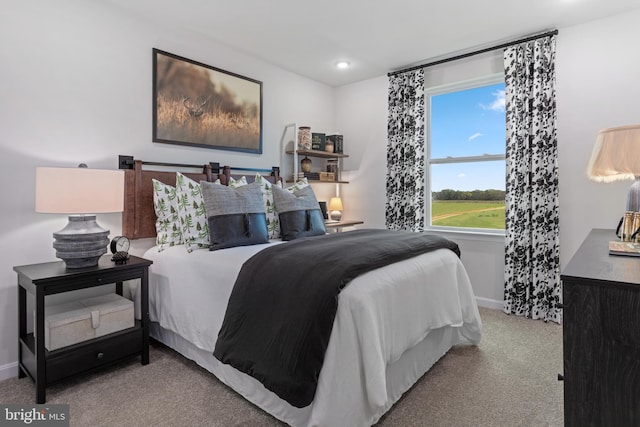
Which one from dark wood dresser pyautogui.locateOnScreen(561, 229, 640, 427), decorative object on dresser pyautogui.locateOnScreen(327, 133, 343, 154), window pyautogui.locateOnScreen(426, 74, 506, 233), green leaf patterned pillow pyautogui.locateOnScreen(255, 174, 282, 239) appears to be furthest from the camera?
decorative object on dresser pyautogui.locateOnScreen(327, 133, 343, 154)

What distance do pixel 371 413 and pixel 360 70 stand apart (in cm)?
359

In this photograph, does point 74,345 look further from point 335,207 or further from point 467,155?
point 467,155

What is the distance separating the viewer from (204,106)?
3236mm

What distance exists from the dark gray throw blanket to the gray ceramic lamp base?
39.5 inches

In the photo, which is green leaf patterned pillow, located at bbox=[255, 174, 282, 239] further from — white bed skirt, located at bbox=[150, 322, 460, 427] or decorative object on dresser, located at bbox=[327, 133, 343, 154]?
decorative object on dresser, located at bbox=[327, 133, 343, 154]

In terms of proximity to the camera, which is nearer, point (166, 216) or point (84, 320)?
point (84, 320)

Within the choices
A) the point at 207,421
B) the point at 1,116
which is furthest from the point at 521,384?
the point at 1,116

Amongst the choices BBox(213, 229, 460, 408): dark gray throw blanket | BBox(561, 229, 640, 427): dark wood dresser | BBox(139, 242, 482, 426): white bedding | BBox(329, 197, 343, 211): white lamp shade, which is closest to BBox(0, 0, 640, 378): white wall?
BBox(139, 242, 482, 426): white bedding

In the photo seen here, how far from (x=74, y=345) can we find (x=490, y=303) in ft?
11.4

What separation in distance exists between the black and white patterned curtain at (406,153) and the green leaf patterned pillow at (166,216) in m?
2.34

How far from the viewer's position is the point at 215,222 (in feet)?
8.22

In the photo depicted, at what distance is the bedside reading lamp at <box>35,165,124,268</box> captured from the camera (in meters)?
1.98

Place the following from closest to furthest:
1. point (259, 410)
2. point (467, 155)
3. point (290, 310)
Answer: point (290, 310)
point (259, 410)
point (467, 155)

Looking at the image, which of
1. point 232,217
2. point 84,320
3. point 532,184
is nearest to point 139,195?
point 232,217
